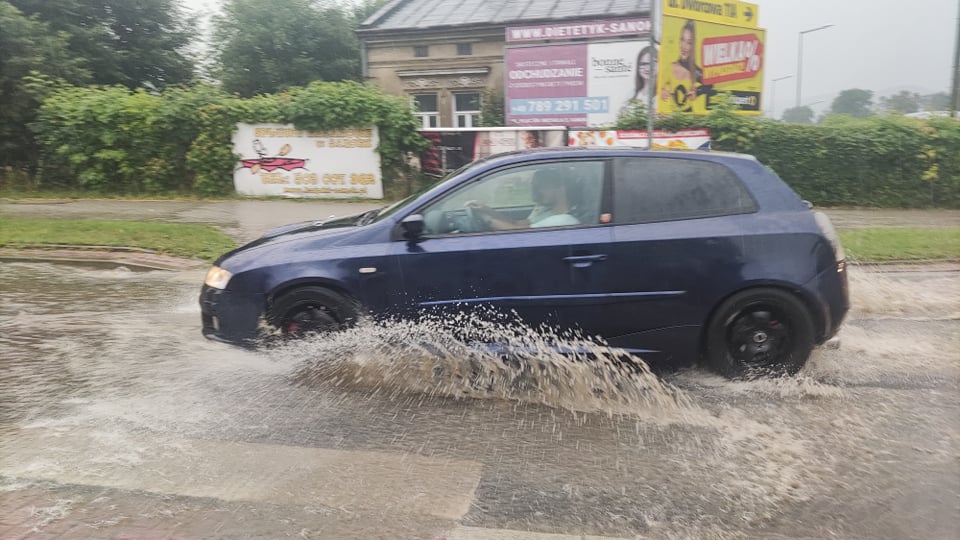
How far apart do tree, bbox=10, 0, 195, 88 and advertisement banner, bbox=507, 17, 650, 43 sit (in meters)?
11.9

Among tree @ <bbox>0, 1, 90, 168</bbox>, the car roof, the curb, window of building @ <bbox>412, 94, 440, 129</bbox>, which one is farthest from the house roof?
the car roof

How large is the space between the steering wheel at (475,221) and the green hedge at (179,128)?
11.9 metres

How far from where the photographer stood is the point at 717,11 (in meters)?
24.7

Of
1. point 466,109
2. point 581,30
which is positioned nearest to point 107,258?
point 581,30

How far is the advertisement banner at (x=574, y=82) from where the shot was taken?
22453mm

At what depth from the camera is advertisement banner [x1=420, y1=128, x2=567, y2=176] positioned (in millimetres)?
16422

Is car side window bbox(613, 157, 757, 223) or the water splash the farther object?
car side window bbox(613, 157, 757, 223)

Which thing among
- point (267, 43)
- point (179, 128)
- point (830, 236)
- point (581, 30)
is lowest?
point (830, 236)

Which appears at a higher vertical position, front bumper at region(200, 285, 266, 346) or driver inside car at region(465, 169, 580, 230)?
driver inside car at region(465, 169, 580, 230)

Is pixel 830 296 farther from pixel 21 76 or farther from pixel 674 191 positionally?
pixel 21 76

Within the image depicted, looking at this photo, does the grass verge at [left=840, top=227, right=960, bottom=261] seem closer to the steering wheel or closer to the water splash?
the water splash

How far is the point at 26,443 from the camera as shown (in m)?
3.81

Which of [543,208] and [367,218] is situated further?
[367,218]

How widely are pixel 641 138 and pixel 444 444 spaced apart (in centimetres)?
1353
